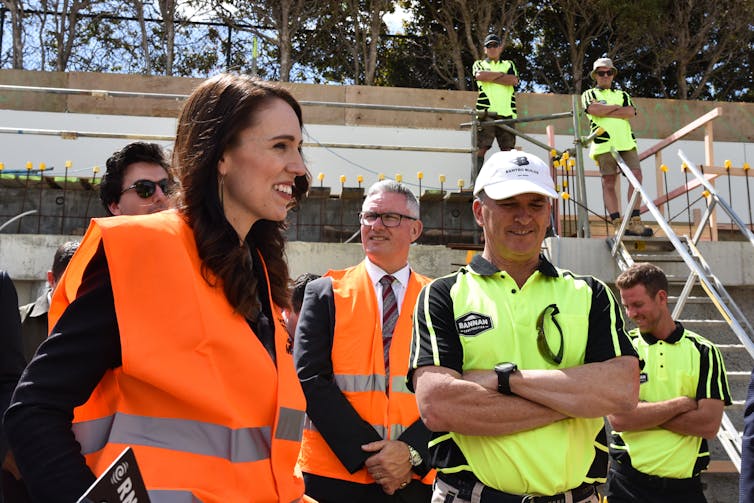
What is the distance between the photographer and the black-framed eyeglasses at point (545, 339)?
253 cm

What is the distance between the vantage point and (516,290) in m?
2.65

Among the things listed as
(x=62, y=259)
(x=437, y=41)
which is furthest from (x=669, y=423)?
(x=437, y=41)

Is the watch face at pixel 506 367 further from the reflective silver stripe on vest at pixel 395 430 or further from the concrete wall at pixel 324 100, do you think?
the concrete wall at pixel 324 100

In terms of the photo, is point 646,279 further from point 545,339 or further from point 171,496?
point 171,496

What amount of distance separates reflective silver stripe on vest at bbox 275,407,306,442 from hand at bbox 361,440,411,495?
1454 mm

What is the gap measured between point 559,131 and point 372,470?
11.9 m

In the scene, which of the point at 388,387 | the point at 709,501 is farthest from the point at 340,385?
the point at 709,501

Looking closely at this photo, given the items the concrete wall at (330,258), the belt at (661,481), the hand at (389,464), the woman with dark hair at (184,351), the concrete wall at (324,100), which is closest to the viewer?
the woman with dark hair at (184,351)

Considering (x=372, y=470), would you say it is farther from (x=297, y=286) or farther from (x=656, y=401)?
(x=656, y=401)

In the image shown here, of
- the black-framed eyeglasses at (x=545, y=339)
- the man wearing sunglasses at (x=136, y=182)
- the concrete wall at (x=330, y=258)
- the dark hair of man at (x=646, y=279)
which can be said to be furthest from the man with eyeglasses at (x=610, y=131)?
the man wearing sunglasses at (x=136, y=182)

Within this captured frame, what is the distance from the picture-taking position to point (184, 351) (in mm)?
1568

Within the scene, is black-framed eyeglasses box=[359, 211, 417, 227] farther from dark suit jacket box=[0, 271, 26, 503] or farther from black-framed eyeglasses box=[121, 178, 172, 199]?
dark suit jacket box=[0, 271, 26, 503]

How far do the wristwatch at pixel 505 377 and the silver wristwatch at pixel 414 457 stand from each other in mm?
982

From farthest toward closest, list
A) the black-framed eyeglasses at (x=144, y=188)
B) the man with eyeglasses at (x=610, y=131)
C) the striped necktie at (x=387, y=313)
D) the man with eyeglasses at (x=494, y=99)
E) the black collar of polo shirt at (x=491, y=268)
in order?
the man with eyeglasses at (x=494, y=99)
the man with eyeglasses at (x=610, y=131)
the striped necktie at (x=387, y=313)
the black-framed eyeglasses at (x=144, y=188)
the black collar of polo shirt at (x=491, y=268)
